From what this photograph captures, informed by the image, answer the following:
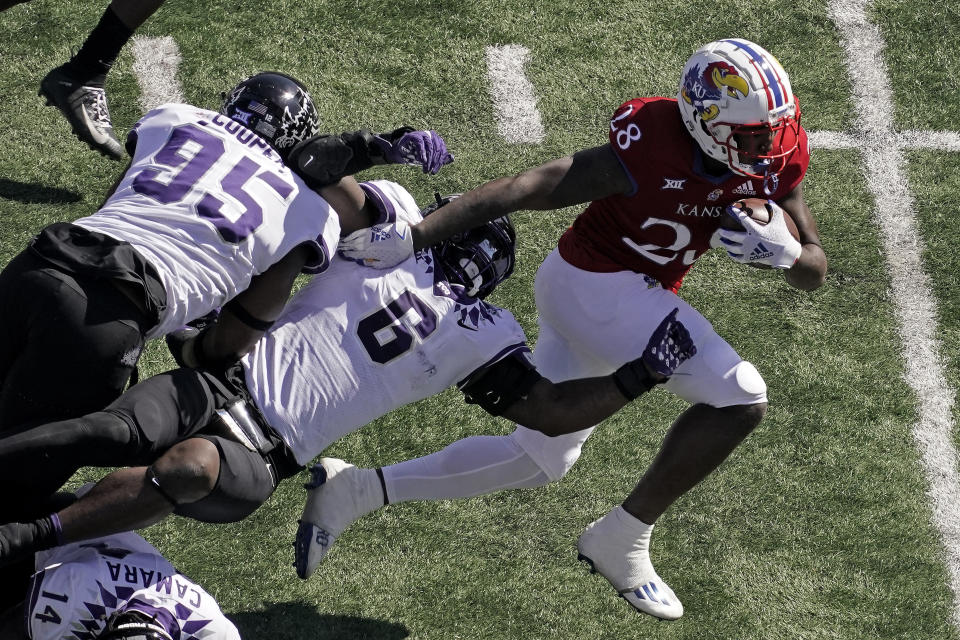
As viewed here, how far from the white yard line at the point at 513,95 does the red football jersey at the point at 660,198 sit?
1709 millimetres

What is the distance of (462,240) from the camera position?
4.16 m

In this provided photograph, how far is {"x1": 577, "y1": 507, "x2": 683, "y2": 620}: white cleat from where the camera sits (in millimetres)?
4121

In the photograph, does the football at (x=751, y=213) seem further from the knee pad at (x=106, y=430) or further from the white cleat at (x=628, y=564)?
the knee pad at (x=106, y=430)

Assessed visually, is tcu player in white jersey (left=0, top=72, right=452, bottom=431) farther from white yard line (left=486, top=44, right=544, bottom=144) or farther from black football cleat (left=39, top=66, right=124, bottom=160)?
white yard line (left=486, top=44, right=544, bottom=144)

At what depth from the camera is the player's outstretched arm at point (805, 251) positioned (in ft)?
13.6

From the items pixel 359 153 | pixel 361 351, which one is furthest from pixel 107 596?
pixel 359 153

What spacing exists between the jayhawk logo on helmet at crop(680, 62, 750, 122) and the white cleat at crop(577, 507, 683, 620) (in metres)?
1.41

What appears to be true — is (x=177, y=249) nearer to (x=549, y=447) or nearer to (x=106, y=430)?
(x=106, y=430)

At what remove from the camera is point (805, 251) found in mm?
4137

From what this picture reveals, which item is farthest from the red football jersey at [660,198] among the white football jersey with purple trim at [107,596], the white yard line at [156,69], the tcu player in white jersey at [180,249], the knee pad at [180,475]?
the white yard line at [156,69]

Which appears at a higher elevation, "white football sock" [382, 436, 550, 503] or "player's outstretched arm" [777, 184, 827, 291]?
"player's outstretched arm" [777, 184, 827, 291]

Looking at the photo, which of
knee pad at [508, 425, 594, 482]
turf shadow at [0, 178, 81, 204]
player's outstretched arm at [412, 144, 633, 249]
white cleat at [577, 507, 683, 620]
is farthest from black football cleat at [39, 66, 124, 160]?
white cleat at [577, 507, 683, 620]

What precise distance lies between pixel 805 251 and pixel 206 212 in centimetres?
205

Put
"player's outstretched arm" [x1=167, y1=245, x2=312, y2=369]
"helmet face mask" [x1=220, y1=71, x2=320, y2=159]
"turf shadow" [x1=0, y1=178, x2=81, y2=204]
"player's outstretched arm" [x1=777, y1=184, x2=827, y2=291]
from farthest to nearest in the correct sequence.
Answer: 1. "turf shadow" [x1=0, y1=178, x2=81, y2=204]
2. "player's outstretched arm" [x1=777, y1=184, x2=827, y2=291]
3. "helmet face mask" [x1=220, y1=71, x2=320, y2=159]
4. "player's outstretched arm" [x1=167, y1=245, x2=312, y2=369]
